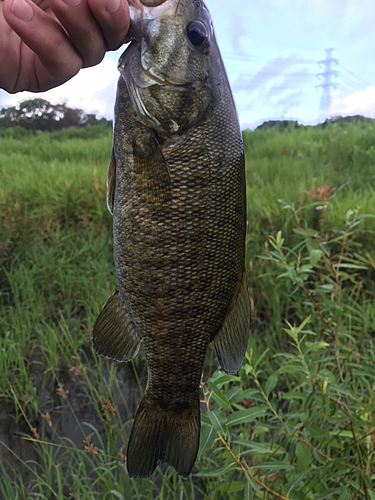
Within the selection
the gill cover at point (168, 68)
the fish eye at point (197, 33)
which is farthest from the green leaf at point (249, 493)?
the fish eye at point (197, 33)

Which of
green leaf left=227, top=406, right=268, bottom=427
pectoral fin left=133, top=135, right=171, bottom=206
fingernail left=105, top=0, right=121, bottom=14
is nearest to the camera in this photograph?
fingernail left=105, top=0, right=121, bottom=14

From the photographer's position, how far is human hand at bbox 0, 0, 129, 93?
0.95 m

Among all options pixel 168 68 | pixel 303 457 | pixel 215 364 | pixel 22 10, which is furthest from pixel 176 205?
pixel 215 364

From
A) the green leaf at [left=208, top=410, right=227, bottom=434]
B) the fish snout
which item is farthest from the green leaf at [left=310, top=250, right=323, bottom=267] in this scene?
the fish snout

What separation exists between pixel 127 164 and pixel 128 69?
0.87ft

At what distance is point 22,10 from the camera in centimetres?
95

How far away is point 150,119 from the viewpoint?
1062 millimetres

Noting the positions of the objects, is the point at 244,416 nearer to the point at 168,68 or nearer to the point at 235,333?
the point at 235,333

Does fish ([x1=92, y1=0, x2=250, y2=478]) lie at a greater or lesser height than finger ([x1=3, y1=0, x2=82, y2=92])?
lesser

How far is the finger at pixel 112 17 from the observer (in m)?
0.94

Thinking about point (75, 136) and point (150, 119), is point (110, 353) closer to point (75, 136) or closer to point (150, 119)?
point (150, 119)

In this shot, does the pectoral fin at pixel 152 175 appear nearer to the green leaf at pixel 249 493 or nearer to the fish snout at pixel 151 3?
the fish snout at pixel 151 3

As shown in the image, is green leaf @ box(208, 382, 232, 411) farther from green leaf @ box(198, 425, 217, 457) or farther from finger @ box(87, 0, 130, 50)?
finger @ box(87, 0, 130, 50)

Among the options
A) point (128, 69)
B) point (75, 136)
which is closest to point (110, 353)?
point (128, 69)
